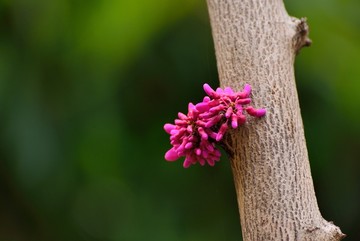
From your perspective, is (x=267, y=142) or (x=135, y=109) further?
(x=135, y=109)

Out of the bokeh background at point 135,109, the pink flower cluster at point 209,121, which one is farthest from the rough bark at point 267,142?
the bokeh background at point 135,109

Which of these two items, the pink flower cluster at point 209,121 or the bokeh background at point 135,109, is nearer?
the pink flower cluster at point 209,121

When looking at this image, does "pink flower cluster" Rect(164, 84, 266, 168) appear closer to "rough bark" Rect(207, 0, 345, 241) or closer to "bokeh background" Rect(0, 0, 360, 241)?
"rough bark" Rect(207, 0, 345, 241)

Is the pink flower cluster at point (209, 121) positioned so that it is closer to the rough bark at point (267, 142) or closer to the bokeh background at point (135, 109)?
the rough bark at point (267, 142)

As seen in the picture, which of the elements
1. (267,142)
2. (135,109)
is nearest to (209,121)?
(267,142)

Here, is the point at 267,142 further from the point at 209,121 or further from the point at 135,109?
the point at 135,109

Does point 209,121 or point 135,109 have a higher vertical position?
point 209,121
